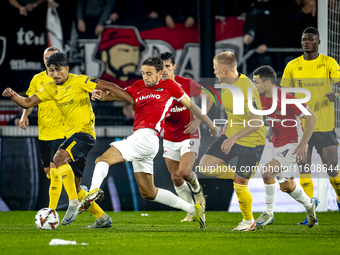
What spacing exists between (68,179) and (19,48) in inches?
216

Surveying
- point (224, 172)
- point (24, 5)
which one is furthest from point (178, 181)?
point (24, 5)

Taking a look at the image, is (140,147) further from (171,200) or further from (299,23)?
(299,23)

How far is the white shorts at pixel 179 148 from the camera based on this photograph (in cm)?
611

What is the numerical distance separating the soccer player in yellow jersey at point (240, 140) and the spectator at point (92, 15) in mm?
5326

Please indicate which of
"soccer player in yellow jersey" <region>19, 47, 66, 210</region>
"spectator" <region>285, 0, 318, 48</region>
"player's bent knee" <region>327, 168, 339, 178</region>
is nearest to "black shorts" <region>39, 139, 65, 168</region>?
"soccer player in yellow jersey" <region>19, 47, 66, 210</region>

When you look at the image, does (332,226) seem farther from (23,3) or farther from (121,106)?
(23,3)

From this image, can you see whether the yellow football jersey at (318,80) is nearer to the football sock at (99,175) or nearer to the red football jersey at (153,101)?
the red football jersey at (153,101)

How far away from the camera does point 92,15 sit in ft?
32.4

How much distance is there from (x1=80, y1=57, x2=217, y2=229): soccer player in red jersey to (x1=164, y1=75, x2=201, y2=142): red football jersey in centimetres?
105

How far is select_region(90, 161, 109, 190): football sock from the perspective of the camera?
4320 mm

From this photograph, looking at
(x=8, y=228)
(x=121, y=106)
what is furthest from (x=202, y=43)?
(x=8, y=228)

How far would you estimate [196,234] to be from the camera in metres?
4.59

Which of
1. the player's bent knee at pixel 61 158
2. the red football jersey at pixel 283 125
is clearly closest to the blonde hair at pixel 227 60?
the red football jersey at pixel 283 125

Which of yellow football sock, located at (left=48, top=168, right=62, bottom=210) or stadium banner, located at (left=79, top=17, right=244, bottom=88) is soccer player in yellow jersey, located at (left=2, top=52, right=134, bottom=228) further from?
stadium banner, located at (left=79, top=17, right=244, bottom=88)
